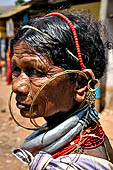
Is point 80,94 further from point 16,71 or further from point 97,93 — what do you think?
point 97,93

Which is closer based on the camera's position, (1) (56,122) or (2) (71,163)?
(2) (71,163)

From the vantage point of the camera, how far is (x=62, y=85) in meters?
1.25

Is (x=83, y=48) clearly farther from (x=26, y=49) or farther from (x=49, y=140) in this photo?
(x=49, y=140)

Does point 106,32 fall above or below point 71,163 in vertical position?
above

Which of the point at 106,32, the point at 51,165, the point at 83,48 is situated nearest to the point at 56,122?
the point at 51,165

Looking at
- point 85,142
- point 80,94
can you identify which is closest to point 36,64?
point 80,94

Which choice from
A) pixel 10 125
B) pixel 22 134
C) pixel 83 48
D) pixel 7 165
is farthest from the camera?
pixel 10 125

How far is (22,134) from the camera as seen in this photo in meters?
4.45

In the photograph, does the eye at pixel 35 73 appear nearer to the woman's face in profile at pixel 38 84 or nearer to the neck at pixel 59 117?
the woman's face in profile at pixel 38 84

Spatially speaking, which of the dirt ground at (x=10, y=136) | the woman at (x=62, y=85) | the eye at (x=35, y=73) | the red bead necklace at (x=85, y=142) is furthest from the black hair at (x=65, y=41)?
the dirt ground at (x=10, y=136)

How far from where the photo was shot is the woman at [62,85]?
121 cm

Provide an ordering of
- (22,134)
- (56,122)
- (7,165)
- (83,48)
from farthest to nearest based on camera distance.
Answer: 1. (22,134)
2. (7,165)
3. (56,122)
4. (83,48)

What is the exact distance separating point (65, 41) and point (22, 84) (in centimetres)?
34

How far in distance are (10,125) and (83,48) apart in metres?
4.17
